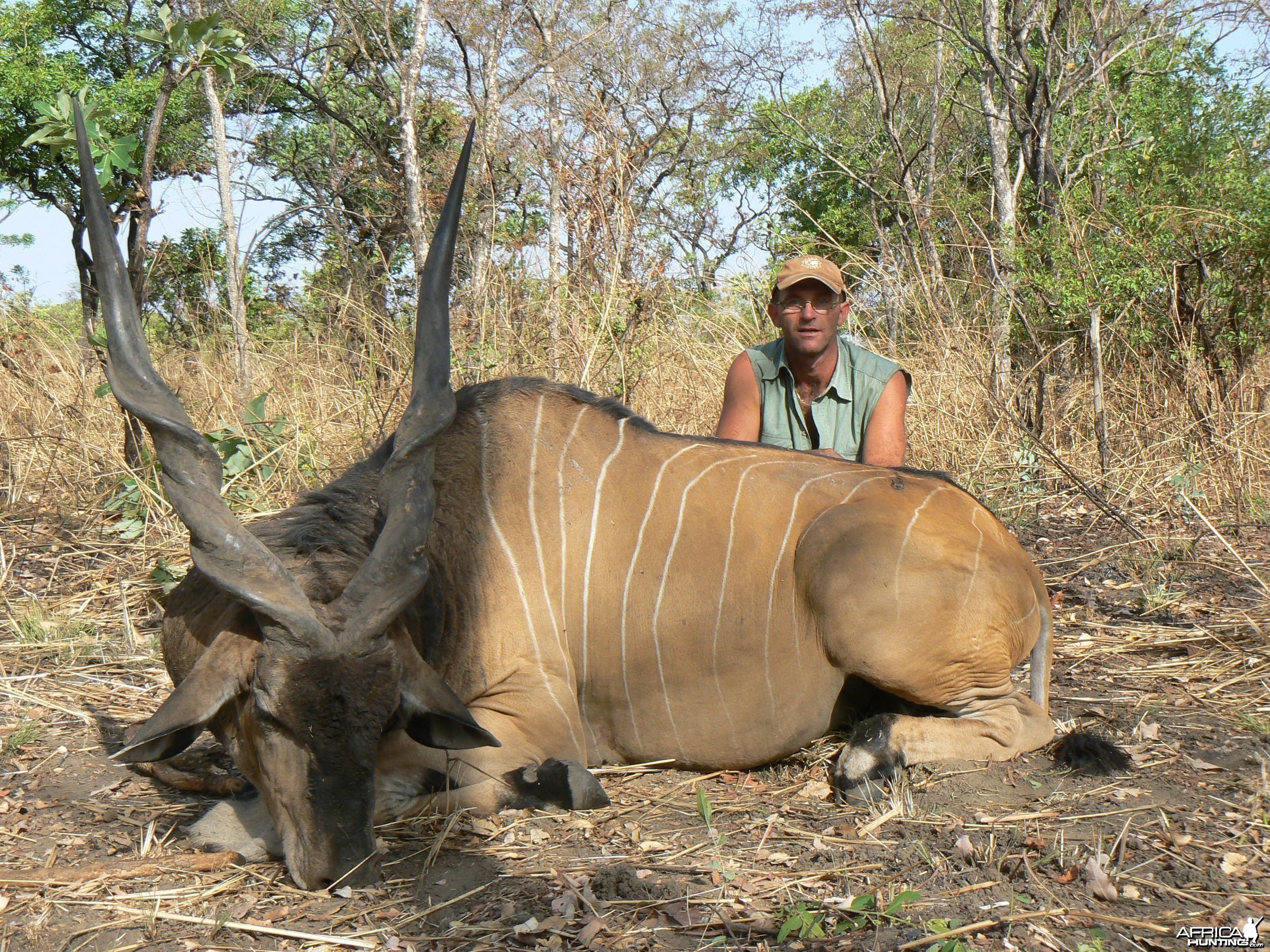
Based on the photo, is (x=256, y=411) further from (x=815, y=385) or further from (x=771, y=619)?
A: (x=771, y=619)

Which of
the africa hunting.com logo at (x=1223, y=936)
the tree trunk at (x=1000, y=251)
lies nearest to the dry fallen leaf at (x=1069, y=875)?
the africa hunting.com logo at (x=1223, y=936)

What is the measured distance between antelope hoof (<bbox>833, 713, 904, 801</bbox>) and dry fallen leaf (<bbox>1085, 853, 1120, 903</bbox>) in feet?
1.92

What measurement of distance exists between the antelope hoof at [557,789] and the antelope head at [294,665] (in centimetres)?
31

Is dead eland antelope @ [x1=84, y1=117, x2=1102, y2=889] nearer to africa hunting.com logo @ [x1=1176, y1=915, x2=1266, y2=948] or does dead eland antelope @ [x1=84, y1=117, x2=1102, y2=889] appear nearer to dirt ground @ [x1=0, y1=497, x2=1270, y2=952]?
dirt ground @ [x1=0, y1=497, x2=1270, y2=952]

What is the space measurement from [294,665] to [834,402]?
107 inches

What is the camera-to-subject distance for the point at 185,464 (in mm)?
2383

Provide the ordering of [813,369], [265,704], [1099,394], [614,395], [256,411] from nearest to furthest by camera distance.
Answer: [265,704], [813,369], [256,411], [1099,394], [614,395]

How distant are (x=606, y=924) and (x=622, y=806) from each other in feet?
2.12

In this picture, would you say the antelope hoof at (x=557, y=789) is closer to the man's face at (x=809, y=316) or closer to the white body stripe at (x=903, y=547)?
the white body stripe at (x=903, y=547)

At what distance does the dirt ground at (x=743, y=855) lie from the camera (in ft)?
6.79

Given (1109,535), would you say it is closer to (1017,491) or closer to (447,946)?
(1017,491)

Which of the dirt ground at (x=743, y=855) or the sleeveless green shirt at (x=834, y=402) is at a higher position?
the sleeveless green shirt at (x=834, y=402)

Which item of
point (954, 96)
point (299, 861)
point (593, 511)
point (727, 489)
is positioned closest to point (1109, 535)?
point (727, 489)

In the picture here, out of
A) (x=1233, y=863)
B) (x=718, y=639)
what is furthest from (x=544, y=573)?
(x=1233, y=863)
